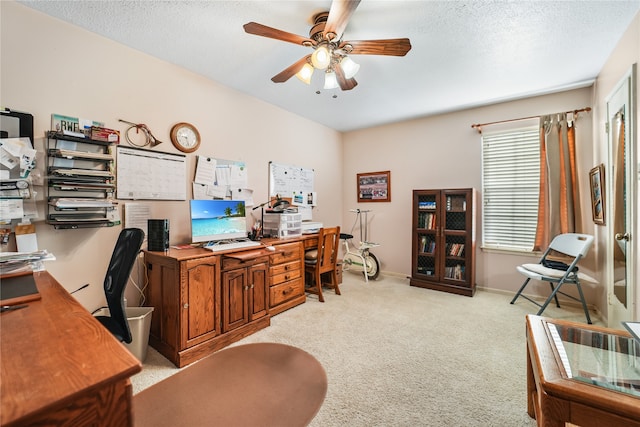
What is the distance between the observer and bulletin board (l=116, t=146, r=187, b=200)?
2.21m

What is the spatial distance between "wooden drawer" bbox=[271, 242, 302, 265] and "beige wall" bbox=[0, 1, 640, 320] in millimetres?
844

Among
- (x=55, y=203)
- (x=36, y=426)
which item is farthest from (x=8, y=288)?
(x=36, y=426)

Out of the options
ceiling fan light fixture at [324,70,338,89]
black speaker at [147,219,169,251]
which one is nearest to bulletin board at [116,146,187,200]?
black speaker at [147,219,169,251]

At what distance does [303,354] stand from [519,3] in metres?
2.93

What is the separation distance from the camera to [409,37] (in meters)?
2.12

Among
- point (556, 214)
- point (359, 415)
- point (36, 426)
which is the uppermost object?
point (556, 214)

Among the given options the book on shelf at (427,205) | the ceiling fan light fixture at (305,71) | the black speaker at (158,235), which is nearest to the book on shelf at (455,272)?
the book on shelf at (427,205)

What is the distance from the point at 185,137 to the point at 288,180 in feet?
4.94

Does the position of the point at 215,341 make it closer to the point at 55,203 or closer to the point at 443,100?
the point at 55,203

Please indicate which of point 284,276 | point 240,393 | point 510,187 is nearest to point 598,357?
point 240,393

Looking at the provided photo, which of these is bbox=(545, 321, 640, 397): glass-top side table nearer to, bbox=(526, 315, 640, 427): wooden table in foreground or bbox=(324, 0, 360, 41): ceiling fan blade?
bbox=(526, 315, 640, 427): wooden table in foreground

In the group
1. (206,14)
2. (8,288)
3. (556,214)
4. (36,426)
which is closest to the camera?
(36,426)

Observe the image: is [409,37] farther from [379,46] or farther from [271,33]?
[271,33]

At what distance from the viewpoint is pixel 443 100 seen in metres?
3.39
